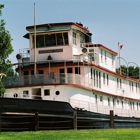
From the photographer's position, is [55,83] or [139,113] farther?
[139,113]

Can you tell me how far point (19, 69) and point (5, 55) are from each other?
477 cm

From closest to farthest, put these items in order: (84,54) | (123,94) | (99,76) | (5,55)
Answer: (84,54)
(99,76)
(5,55)
(123,94)

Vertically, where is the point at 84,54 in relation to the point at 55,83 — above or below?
above

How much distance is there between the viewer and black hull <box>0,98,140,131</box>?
2367 cm

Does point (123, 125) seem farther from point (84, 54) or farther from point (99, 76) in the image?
point (84, 54)

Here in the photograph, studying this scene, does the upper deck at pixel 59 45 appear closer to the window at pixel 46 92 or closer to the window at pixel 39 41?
the window at pixel 39 41

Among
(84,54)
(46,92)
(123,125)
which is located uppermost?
(84,54)

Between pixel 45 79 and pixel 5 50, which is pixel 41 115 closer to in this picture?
pixel 45 79

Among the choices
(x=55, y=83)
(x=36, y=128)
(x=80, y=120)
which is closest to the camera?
(x=36, y=128)

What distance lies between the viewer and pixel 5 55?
3669 cm

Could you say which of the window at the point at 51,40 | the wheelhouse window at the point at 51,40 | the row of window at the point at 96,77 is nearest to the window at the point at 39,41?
the wheelhouse window at the point at 51,40

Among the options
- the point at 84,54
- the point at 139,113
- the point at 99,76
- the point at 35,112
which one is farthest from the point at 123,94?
the point at 35,112

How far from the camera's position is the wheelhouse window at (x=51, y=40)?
32.3m

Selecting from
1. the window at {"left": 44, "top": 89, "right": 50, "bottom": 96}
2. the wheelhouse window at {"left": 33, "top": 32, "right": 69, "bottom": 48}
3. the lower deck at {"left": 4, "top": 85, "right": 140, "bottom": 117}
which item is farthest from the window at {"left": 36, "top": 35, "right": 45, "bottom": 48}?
the window at {"left": 44, "top": 89, "right": 50, "bottom": 96}
